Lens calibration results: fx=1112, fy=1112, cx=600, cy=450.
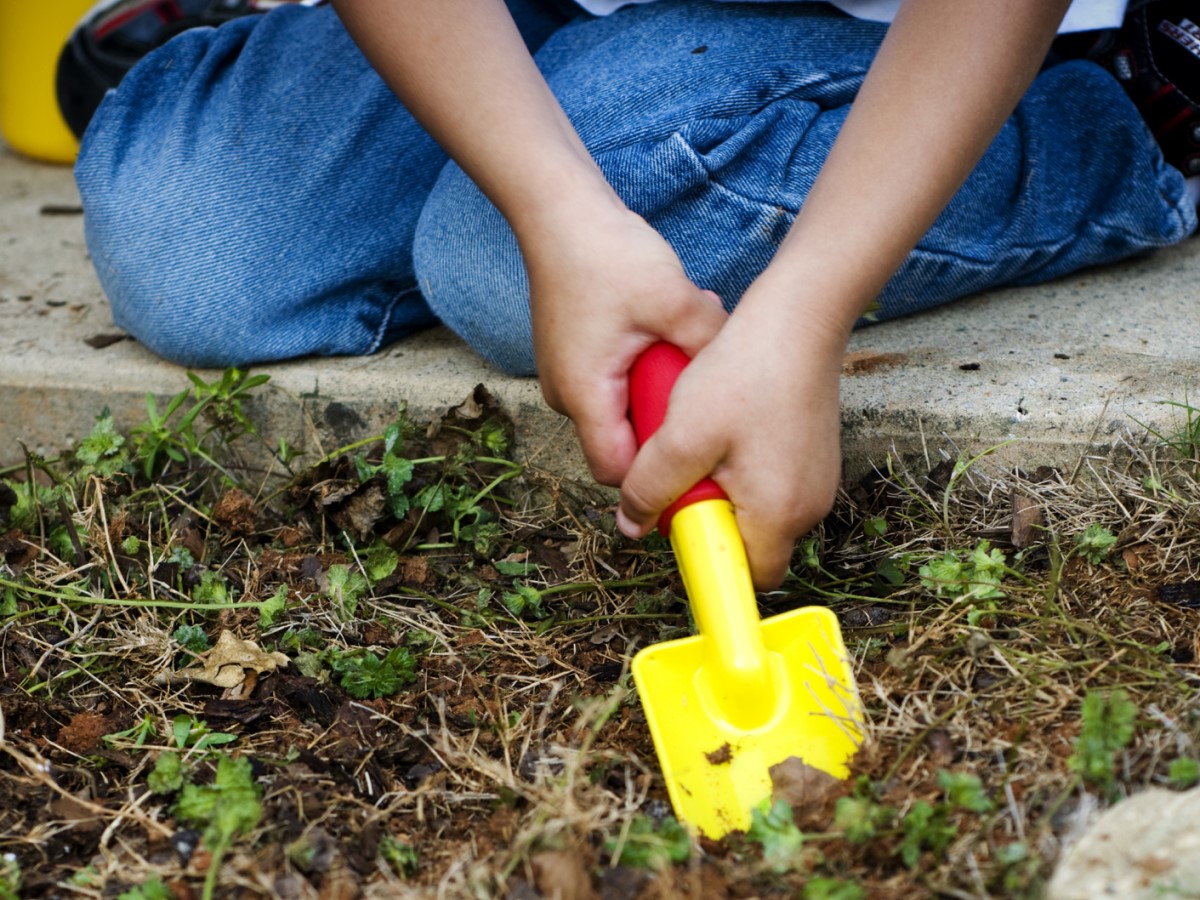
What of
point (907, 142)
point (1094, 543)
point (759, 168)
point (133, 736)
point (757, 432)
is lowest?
point (133, 736)

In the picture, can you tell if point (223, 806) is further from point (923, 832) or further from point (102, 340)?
point (102, 340)

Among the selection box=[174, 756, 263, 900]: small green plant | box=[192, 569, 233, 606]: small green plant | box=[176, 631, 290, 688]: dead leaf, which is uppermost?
box=[174, 756, 263, 900]: small green plant

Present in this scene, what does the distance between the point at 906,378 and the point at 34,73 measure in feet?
7.63

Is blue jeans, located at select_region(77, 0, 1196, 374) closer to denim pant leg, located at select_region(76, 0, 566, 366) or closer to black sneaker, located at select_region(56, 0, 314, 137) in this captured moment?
denim pant leg, located at select_region(76, 0, 566, 366)

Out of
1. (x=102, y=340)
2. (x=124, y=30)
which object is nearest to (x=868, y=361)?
(x=102, y=340)

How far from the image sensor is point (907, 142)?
1069 mm

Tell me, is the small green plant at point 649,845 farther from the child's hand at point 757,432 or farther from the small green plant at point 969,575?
the small green plant at point 969,575

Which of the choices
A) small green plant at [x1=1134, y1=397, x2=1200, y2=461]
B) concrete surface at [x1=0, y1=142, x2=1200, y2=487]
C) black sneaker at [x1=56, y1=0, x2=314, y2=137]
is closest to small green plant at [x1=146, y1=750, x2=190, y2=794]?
concrete surface at [x1=0, y1=142, x2=1200, y2=487]

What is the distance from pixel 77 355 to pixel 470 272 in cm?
71

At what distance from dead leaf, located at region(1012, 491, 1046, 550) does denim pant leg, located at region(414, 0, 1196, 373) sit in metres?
0.34

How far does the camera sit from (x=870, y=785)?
0.97 meters

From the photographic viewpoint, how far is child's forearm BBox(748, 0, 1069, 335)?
3.46 ft

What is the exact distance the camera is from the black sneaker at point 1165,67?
62.8 inches

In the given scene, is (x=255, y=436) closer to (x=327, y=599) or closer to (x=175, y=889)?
(x=327, y=599)
